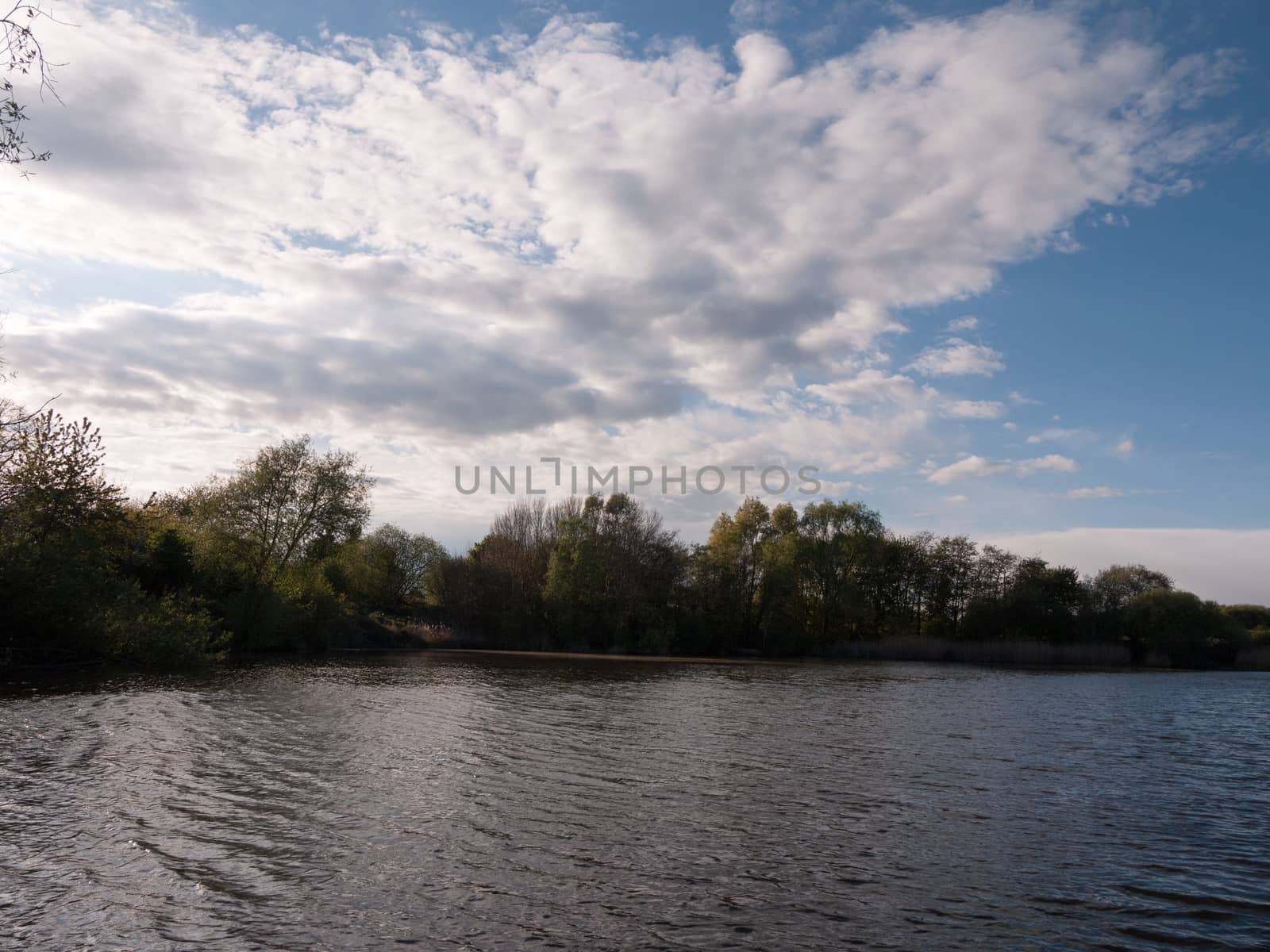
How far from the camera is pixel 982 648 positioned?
2525 inches

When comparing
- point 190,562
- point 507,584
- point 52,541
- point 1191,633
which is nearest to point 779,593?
point 507,584

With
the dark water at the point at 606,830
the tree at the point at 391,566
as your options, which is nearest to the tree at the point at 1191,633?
the dark water at the point at 606,830

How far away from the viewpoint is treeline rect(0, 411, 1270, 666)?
89.0 ft

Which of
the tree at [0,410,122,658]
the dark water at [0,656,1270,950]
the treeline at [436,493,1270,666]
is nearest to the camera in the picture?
the dark water at [0,656,1270,950]

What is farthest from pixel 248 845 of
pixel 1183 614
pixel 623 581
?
pixel 1183 614

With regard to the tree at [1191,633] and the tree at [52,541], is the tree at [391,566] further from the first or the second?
the tree at [1191,633]

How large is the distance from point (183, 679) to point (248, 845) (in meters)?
21.3

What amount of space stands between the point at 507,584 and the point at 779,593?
74.8ft

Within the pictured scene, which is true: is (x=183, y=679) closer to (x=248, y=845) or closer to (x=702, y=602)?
(x=248, y=845)

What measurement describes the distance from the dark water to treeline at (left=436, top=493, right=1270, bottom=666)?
41833 millimetres

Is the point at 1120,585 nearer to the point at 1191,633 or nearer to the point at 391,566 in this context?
the point at 1191,633

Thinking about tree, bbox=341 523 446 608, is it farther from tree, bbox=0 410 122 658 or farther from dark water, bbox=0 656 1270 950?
dark water, bbox=0 656 1270 950

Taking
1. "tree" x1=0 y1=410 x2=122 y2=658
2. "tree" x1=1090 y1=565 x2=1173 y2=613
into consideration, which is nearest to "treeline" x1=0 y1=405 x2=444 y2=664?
"tree" x1=0 y1=410 x2=122 y2=658

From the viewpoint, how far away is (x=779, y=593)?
69.0 metres
